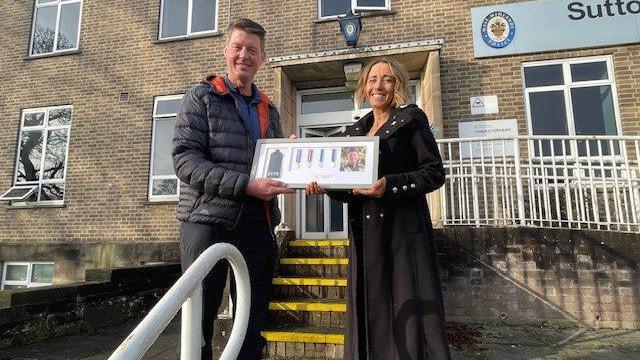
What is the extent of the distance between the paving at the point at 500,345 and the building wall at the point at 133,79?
10.3 ft

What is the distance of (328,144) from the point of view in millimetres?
2129

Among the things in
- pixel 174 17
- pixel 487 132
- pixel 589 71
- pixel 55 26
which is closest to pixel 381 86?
pixel 487 132

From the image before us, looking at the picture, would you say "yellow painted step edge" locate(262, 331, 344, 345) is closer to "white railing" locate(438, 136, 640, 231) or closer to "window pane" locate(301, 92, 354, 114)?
"white railing" locate(438, 136, 640, 231)

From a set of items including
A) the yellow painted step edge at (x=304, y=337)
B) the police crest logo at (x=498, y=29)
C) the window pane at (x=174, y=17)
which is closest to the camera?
the yellow painted step edge at (x=304, y=337)

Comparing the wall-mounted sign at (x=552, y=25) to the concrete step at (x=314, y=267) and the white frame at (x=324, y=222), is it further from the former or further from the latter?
the concrete step at (x=314, y=267)

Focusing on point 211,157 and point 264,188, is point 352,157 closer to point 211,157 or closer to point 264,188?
point 264,188

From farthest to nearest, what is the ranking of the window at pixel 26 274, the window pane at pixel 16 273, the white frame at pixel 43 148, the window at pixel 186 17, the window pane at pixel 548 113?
1. the window at pixel 186 17
2. the white frame at pixel 43 148
3. the window pane at pixel 16 273
4. the window at pixel 26 274
5. the window pane at pixel 548 113

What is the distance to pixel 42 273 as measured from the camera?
24.9ft

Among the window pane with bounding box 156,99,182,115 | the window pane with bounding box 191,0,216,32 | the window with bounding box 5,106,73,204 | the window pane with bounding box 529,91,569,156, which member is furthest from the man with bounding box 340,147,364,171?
the window with bounding box 5,106,73,204

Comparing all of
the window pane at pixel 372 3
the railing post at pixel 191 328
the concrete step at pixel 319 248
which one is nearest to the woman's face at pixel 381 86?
the railing post at pixel 191 328

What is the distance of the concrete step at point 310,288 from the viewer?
172 inches

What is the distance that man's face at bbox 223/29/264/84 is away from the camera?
2.06 meters

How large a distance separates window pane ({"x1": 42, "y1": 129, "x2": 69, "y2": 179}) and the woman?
321 inches

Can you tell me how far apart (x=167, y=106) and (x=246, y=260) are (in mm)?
6627
